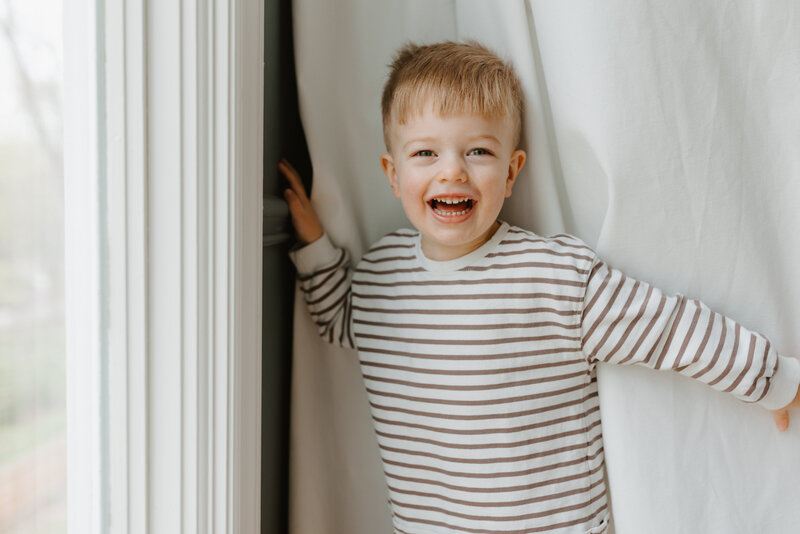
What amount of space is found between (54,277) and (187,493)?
0.26 m

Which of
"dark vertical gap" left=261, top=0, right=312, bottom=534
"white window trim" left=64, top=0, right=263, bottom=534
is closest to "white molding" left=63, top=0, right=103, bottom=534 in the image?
"white window trim" left=64, top=0, right=263, bottom=534

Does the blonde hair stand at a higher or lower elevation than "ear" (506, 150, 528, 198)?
higher

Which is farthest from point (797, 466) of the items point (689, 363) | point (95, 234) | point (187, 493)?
point (95, 234)

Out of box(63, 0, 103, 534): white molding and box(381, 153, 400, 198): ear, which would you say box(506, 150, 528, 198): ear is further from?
box(63, 0, 103, 534): white molding

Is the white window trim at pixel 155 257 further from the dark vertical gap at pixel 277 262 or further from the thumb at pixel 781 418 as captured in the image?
the thumb at pixel 781 418

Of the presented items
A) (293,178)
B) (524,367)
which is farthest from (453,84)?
(524,367)

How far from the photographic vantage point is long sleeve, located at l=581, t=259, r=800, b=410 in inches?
33.7

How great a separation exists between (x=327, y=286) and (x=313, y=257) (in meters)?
0.05

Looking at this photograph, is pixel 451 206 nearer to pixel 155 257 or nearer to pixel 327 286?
pixel 327 286

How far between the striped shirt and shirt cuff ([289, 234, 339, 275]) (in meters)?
0.12

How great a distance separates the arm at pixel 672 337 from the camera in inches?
33.7

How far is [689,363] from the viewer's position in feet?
2.81

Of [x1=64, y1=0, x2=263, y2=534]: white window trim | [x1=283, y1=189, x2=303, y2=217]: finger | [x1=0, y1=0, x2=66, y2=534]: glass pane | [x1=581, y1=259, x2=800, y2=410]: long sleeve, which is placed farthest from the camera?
[x1=283, y1=189, x2=303, y2=217]: finger

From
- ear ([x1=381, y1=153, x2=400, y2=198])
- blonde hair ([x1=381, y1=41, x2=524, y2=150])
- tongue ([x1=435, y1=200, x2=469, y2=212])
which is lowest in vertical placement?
tongue ([x1=435, y1=200, x2=469, y2=212])
